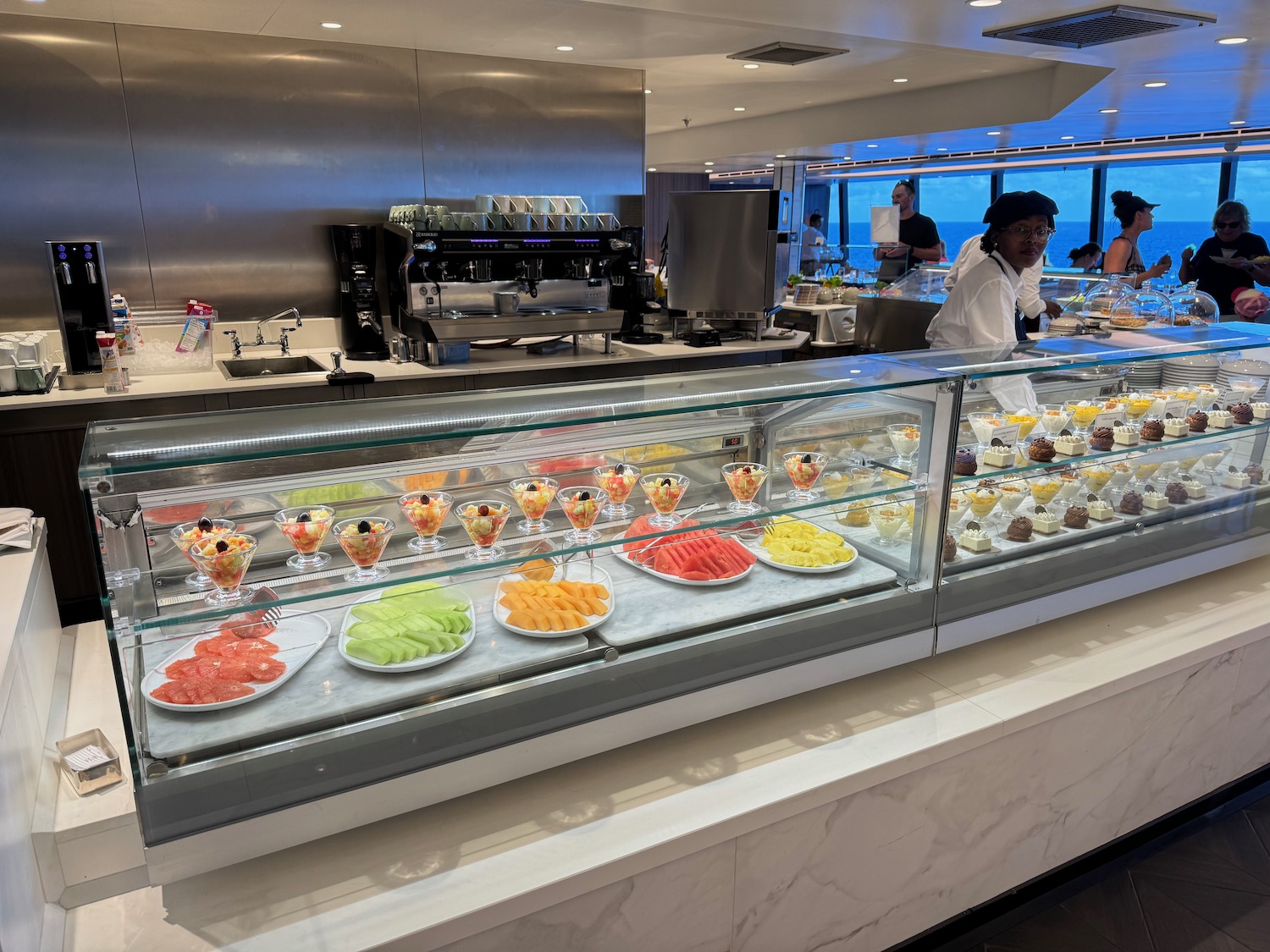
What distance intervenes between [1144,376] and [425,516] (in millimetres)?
2474

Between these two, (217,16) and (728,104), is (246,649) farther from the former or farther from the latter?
(728,104)

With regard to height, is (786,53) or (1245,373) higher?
(786,53)

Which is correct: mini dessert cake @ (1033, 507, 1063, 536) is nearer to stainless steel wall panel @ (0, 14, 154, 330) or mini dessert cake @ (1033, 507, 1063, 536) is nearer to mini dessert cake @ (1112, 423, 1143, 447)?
mini dessert cake @ (1112, 423, 1143, 447)

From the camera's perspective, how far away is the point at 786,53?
209 inches

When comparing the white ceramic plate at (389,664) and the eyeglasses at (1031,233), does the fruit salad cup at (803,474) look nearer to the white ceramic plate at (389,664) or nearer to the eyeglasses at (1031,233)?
the white ceramic plate at (389,664)

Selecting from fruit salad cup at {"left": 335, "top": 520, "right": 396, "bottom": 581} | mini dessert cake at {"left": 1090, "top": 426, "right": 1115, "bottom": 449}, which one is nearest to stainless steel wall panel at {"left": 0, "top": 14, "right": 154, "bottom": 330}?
fruit salad cup at {"left": 335, "top": 520, "right": 396, "bottom": 581}

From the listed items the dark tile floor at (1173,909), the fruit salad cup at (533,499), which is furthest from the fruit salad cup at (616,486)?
the dark tile floor at (1173,909)

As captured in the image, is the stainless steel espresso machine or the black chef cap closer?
the black chef cap

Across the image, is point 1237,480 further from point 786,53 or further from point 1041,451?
point 786,53

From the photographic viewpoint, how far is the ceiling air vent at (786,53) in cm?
516

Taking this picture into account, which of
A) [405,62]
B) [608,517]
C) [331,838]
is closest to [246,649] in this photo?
[331,838]

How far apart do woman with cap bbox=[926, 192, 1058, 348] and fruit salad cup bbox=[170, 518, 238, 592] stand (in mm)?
2890

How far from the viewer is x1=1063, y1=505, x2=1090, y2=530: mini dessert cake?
2.52 metres

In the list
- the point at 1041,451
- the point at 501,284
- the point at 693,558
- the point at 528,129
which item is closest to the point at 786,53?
the point at 528,129
